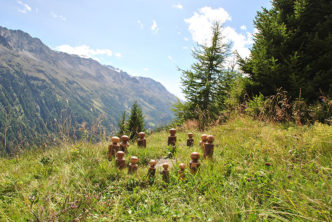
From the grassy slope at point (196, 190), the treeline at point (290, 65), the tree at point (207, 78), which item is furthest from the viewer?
the tree at point (207, 78)

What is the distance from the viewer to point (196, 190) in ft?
7.45

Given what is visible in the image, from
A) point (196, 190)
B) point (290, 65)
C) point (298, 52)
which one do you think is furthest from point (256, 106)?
point (196, 190)

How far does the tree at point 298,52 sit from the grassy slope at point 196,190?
3.87 meters

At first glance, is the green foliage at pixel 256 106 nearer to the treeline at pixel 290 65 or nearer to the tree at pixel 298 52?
the treeline at pixel 290 65

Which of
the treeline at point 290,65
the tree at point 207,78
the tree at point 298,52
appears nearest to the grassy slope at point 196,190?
the treeline at point 290,65

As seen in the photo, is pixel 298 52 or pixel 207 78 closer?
pixel 298 52

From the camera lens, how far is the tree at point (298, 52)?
19.3ft

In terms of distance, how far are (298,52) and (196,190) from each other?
6775mm

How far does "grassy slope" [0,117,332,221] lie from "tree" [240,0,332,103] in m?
3.87

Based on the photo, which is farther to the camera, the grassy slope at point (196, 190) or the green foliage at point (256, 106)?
the green foliage at point (256, 106)

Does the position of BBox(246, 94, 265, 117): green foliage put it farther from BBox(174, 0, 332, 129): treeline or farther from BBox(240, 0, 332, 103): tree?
BBox(240, 0, 332, 103): tree

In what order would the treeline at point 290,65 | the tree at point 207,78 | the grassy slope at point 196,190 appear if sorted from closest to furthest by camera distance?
the grassy slope at point 196,190 < the treeline at point 290,65 < the tree at point 207,78

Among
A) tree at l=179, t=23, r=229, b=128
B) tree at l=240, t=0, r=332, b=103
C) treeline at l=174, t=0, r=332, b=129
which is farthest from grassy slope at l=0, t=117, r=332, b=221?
tree at l=179, t=23, r=229, b=128

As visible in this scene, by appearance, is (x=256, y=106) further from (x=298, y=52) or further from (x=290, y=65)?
(x=298, y=52)
